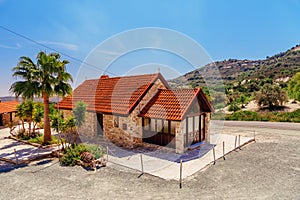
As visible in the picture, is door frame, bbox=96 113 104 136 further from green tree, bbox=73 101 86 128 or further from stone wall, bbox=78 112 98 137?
green tree, bbox=73 101 86 128

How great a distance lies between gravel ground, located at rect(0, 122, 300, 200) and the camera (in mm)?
8070

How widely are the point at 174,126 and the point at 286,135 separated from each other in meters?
11.9

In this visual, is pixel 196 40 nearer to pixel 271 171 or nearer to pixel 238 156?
pixel 238 156

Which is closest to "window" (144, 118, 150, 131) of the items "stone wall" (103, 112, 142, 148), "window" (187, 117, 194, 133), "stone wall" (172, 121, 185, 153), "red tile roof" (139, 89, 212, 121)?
"stone wall" (103, 112, 142, 148)

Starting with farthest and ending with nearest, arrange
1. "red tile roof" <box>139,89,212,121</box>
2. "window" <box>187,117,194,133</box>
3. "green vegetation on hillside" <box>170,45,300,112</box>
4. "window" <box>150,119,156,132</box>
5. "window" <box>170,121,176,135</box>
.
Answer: "green vegetation on hillside" <box>170,45,300,112</box>
"window" <box>150,119,156,132</box>
"window" <box>187,117,194,133</box>
"window" <box>170,121,176,135</box>
"red tile roof" <box>139,89,212,121</box>

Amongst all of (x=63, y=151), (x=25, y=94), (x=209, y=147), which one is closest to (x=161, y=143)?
(x=209, y=147)

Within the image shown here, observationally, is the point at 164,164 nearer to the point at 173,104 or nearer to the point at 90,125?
the point at 173,104

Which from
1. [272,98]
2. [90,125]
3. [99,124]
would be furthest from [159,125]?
[272,98]

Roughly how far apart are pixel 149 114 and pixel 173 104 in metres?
1.77

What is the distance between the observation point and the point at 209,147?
14.4m

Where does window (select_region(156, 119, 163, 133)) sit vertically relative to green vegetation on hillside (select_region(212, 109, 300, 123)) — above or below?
above

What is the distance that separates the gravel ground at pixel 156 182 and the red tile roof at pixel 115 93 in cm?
520

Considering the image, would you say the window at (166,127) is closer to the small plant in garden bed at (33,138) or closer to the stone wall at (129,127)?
the stone wall at (129,127)

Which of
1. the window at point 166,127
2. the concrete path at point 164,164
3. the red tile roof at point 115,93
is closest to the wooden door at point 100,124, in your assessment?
the red tile roof at point 115,93
